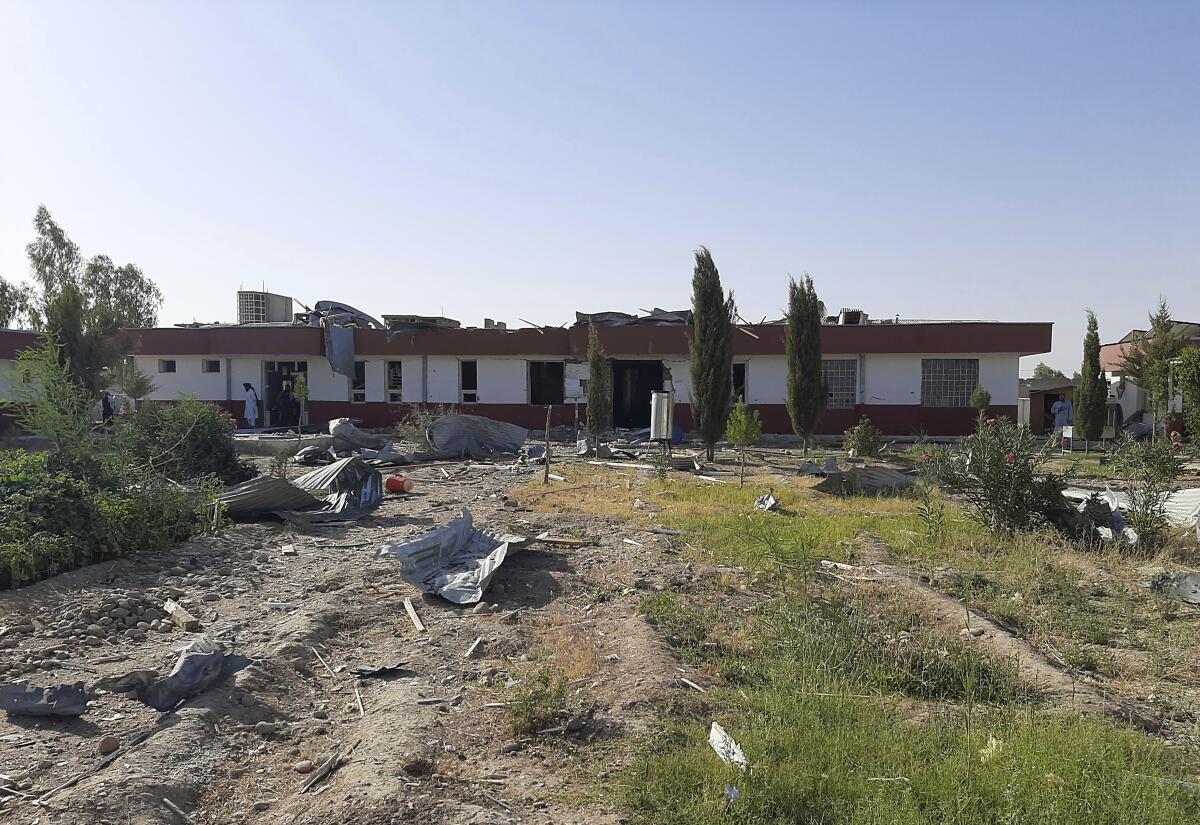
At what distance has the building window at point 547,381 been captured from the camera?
95.9ft

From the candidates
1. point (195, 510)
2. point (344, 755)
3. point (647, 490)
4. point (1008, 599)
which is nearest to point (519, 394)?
point (647, 490)

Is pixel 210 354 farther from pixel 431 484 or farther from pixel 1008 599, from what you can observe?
pixel 1008 599

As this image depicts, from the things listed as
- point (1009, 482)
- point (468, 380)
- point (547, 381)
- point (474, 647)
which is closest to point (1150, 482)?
point (1009, 482)

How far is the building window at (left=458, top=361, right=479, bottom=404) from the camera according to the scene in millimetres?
29516

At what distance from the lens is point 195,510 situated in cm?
1088

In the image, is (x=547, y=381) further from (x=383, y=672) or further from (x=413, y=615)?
(x=383, y=672)

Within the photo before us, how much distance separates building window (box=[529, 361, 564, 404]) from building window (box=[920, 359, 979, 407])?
1228 centimetres

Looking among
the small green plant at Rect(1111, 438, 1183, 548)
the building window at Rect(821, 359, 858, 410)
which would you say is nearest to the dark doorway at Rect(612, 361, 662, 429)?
the building window at Rect(821, 359, 858, 410)

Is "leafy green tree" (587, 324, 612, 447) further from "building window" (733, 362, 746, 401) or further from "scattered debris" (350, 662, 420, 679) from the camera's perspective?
"scattered debris" (350, 662, 420, 679)

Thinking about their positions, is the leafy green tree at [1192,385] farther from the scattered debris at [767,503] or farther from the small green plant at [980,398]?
the small green plant at [980,398]

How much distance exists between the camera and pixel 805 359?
73.7 feet

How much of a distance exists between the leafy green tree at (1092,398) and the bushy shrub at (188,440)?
76.6 feet

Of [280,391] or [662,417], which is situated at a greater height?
[280,391]

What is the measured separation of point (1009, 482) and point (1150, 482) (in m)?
1.51
